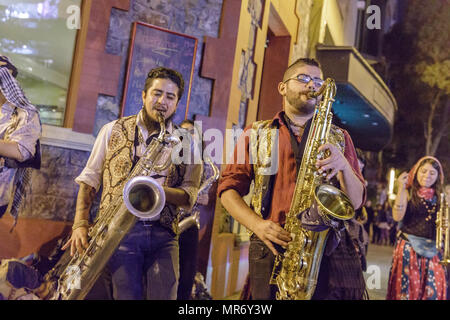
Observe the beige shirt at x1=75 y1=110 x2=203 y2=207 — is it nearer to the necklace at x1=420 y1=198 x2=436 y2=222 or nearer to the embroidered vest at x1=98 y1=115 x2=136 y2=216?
the embroidered vest at x1=98 y1=115 x2=136 y2=216

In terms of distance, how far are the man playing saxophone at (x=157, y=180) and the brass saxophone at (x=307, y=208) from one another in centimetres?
57

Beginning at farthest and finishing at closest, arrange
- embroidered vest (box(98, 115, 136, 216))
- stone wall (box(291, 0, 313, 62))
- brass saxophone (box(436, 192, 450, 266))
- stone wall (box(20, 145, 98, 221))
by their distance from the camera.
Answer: stone wall (box(291, 0, 313, 62)) → brass saxophone (box(436, 192, 450, 266)) → stone wall (box(20, 145, 98, 221)) → embroidered vest (box(98, 115, 136, 216))

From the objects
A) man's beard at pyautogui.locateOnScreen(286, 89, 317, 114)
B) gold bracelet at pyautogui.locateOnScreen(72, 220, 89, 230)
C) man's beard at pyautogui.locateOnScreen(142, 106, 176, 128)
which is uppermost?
man's beard at pyautogui.locateOnScreen(286, 89, 317, 114)

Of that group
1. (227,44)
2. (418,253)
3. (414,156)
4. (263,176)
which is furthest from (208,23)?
(414,156)

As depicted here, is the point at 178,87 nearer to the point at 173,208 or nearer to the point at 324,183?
the point at 173,208

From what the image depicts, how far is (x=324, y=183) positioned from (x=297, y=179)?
0.15 meters

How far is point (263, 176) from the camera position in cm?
249

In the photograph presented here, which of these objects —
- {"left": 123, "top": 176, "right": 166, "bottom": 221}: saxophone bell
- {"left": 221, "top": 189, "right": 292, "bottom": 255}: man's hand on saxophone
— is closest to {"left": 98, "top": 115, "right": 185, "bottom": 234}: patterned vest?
{"left": 123, "top": 176, "right": 166, "bottom": 221}: saxophone bell

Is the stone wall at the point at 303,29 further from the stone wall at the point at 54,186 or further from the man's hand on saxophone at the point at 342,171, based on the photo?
the man's hand on saxophone at the point at 342,171

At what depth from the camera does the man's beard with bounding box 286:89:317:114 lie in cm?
254

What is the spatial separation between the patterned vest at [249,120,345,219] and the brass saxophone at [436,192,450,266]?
2409 millimetres

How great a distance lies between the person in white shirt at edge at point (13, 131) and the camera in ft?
9.04

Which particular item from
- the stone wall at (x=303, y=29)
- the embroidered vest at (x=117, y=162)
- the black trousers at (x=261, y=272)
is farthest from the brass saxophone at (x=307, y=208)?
the stone wall at (x=303, y=29)

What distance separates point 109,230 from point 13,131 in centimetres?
96
